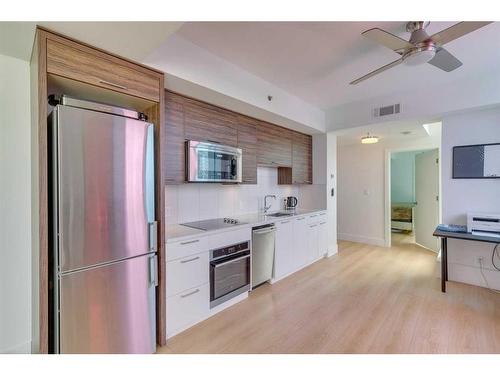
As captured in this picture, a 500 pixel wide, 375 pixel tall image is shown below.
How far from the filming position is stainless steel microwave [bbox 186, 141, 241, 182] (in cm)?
238

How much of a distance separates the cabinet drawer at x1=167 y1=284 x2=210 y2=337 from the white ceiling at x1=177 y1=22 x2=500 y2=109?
7.26 ft

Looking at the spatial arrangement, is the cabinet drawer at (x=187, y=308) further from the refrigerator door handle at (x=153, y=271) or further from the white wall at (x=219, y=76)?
the white wall at (x=219, y=76)

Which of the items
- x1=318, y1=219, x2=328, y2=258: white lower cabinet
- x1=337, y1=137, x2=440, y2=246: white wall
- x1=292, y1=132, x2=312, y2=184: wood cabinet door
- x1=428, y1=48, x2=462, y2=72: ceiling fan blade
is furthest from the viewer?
x1=337, y1=137, x2=440, y2=246: white wall

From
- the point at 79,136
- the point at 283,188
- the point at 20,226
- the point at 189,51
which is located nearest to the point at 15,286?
the point at 20,226

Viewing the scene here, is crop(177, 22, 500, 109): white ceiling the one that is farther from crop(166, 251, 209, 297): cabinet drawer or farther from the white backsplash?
crop(166, 251, 209, 297): cabinet drawer

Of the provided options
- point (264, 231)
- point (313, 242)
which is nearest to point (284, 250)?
point (264, 231)

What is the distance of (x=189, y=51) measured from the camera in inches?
80.9

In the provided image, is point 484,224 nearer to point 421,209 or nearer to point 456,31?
point 456,31

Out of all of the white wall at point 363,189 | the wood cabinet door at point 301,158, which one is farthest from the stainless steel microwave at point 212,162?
the white wall at point 363,189

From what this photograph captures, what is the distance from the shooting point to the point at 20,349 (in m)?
1.70

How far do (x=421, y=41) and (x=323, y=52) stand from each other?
794 mm

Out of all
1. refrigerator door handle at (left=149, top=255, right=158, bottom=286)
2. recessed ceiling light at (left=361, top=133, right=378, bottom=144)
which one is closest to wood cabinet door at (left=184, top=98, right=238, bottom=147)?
refrigerator door handle at (left=149, top=255, right=158, bottom=286)

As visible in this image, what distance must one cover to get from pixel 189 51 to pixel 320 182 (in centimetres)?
298
